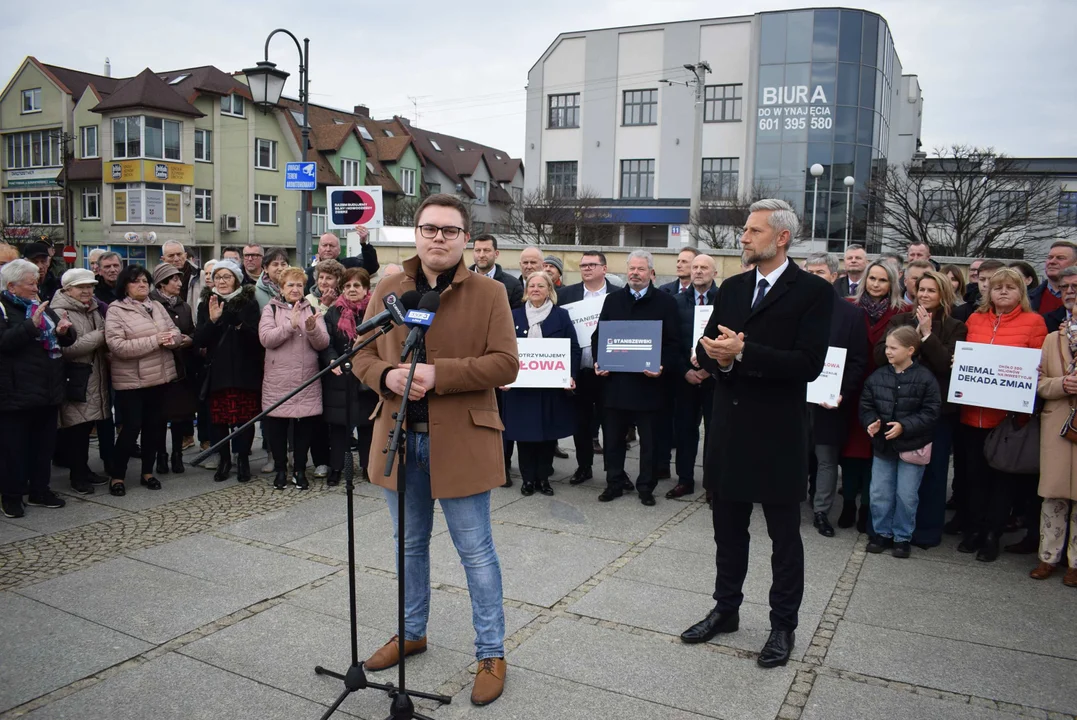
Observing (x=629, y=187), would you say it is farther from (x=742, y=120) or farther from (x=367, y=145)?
(x=367, y=145)

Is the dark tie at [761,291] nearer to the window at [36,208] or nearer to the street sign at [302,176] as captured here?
the street sign at [302,176]

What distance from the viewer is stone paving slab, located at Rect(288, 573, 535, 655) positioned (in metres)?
4.62

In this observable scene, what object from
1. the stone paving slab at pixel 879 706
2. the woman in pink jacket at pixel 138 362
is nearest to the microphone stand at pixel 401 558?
the stone paving slab at pixel 879 706

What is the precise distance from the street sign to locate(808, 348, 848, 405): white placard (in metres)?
11.6

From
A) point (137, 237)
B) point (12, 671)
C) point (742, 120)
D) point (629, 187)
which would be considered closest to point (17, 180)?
point (137, 237)

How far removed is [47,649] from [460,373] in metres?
2.77

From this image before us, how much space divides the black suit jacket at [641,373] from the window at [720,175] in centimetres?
4273

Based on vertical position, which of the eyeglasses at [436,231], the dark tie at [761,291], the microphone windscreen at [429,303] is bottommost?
the microphone windscreen at [429,303]

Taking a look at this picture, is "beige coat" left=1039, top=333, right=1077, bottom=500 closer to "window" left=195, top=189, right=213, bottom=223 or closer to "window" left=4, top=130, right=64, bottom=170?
"window" left=195, top=189, right=213, bottom=223

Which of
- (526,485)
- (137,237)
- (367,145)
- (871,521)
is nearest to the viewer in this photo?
(871,521)

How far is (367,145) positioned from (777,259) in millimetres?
54958

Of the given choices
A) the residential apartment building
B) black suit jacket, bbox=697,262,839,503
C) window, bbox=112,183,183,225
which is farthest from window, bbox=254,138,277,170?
black suit jacket, bbox=697,262,839,503

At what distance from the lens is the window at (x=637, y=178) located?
175 feet

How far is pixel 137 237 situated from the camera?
146 feet
